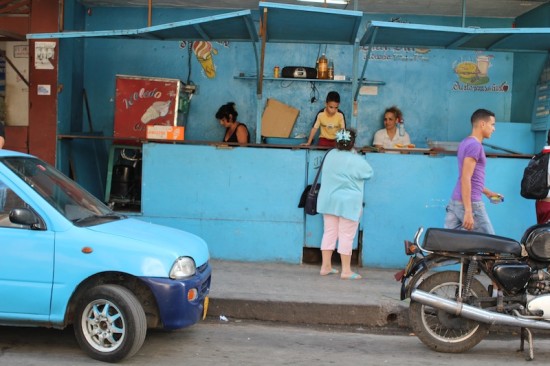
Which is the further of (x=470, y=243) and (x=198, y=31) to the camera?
(x=198, y=31)

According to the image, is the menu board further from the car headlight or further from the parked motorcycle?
the car headlight

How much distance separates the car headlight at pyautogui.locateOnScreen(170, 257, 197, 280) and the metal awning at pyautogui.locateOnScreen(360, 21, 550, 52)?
3.65 metres

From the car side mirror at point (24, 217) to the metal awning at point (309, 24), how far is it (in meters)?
3.53

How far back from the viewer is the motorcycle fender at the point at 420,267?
212 inches

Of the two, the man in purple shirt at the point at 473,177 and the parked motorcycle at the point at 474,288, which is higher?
the man in purple shirt at the point at 473,177

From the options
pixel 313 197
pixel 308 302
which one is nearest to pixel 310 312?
pixel 308 302

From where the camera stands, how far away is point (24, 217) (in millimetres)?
4762

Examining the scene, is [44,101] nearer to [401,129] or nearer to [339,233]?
[339,233]

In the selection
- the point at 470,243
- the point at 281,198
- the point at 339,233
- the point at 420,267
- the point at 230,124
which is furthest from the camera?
the point at 230,124

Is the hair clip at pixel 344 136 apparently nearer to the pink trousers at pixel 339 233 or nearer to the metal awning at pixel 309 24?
the pink trousers at pixel 339 233

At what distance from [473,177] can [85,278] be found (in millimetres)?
3979

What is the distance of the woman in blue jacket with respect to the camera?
742 centimetres

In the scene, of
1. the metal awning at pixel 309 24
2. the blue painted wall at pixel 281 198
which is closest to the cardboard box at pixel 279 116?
the metal awning at pixel 309 24

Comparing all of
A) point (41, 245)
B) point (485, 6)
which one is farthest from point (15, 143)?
point (485, 6)
